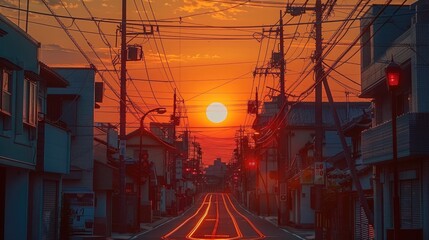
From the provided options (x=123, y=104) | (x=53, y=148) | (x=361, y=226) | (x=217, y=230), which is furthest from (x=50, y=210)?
(x=217, y=230)

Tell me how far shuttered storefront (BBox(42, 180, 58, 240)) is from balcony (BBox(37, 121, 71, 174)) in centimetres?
84

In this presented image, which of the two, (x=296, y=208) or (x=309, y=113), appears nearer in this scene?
(x=296, y=208)

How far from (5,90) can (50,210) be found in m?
9.96

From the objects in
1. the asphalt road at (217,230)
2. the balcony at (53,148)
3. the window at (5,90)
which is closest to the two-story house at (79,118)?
the asphalt road at (217,230)

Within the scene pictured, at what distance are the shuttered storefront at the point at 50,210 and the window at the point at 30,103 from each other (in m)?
4.78

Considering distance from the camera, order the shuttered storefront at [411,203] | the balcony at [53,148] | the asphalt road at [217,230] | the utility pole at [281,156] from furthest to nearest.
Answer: the utility pole at [281,156] < the asphalt road at [217,230] < the balcony at [53,148] < the shuttered storefront at [411,203]

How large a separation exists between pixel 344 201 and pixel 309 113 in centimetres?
5193

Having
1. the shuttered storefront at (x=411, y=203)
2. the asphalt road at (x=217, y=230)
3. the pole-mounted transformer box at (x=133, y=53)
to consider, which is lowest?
the asphalt road at (x=217, y=230)

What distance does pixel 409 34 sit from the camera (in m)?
26.5

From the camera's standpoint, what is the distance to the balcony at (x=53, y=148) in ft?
99.9

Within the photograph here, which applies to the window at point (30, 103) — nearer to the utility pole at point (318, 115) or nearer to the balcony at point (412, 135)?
the utility pole at point (318, 115)

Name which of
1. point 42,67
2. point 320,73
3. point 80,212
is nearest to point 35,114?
point 42,67

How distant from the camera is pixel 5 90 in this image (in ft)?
83.0

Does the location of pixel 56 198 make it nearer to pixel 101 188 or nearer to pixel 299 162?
pixel 101 188
